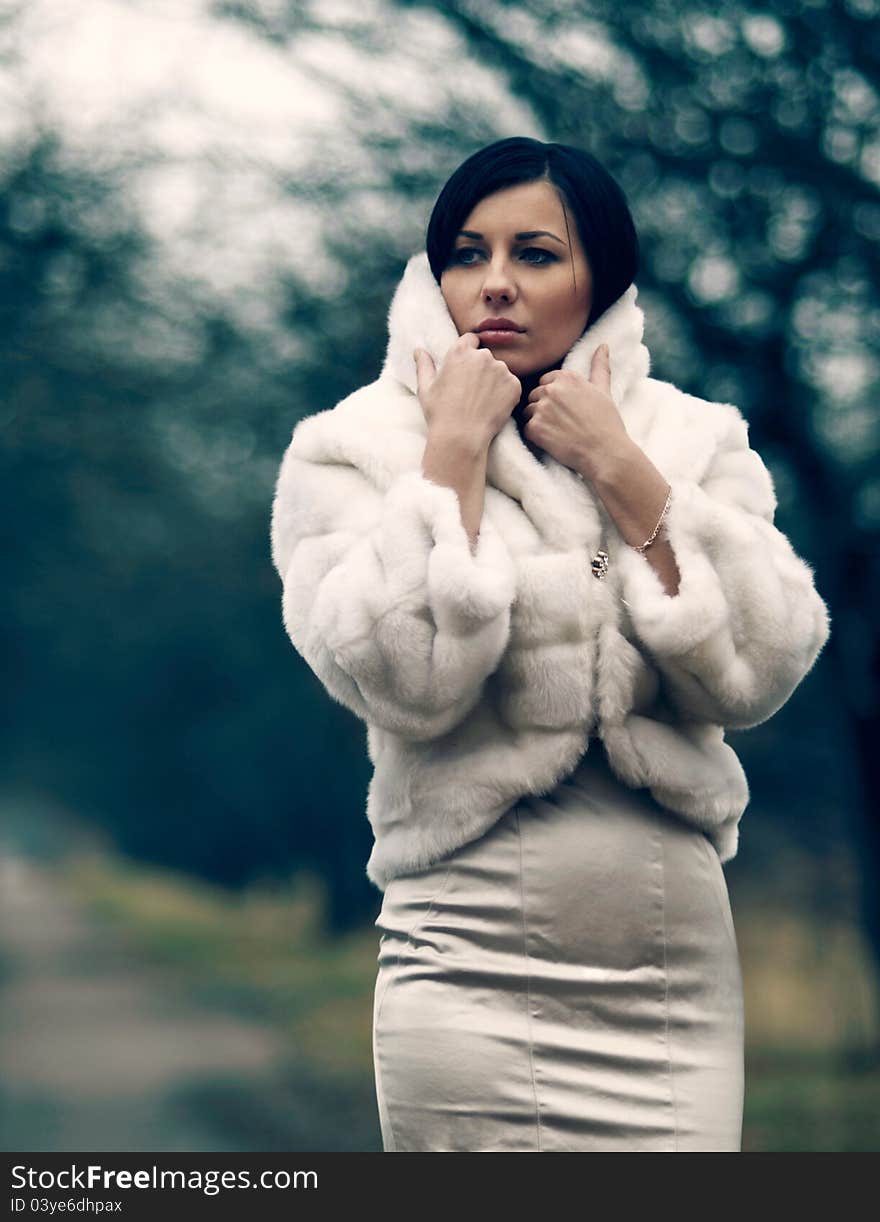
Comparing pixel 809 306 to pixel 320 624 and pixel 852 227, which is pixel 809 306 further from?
pixel 320 624

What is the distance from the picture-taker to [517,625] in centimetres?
282

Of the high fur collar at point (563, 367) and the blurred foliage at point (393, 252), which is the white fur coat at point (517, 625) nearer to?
the high fur collar at point (563, 367)

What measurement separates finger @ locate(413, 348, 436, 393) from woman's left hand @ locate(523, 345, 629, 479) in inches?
6.8

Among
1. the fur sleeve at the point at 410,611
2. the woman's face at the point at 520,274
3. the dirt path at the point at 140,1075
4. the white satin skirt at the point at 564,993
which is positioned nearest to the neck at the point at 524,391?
the woman's face at the point at 520,274

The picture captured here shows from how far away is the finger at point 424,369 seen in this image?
3.01m

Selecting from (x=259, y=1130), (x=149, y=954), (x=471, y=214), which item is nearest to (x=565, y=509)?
(x=471, y=214)

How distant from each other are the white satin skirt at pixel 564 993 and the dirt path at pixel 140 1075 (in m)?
5.51

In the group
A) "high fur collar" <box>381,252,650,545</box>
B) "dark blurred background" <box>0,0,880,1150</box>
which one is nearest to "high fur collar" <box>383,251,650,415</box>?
"high fur collar" <box>381,252,650,545</box>

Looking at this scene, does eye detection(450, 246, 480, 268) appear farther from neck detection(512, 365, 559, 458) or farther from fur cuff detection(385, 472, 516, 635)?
fur cuff detection(385, 472, 516, 635)

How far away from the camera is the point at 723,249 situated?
28.9ft

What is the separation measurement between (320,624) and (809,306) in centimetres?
653

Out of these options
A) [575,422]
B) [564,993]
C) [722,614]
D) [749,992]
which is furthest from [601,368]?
[749,992]

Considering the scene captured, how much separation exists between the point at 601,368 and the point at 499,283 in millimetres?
226

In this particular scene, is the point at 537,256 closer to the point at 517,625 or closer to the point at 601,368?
the point at 601,368
